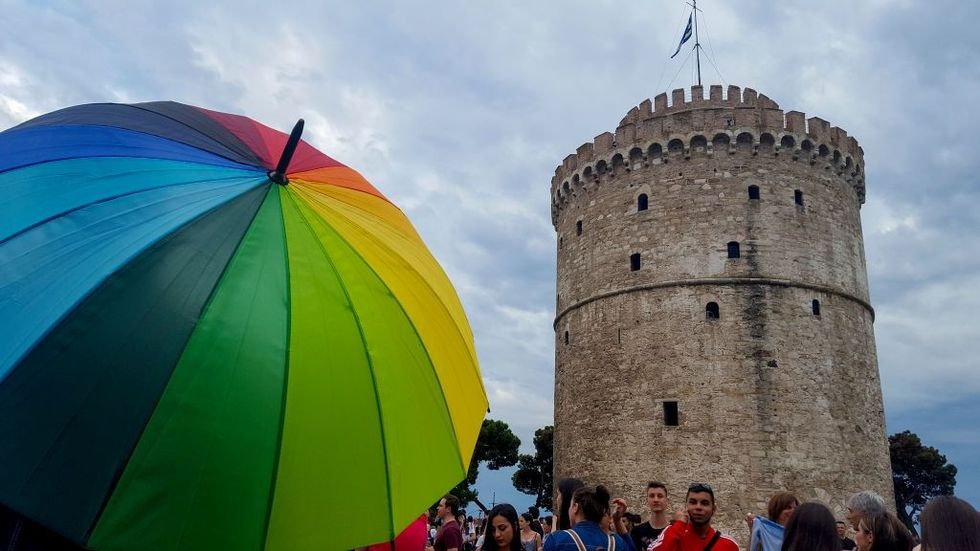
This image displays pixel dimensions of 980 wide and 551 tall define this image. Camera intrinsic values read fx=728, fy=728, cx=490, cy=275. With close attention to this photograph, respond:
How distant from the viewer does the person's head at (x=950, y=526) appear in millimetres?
3020

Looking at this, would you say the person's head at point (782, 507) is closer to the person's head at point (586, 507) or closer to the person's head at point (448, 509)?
the person's head at point (586, 507)

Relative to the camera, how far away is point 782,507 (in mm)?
5129

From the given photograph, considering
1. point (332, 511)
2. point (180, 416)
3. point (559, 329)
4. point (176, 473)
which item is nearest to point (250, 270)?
point (180, 416)

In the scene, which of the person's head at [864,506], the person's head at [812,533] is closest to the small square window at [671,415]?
the person's head at [864,506]

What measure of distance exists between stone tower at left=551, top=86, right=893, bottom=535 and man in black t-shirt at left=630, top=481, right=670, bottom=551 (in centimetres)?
1209

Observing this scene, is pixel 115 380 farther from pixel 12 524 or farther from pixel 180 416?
pixel 12 524

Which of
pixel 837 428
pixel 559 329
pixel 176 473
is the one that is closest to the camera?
pixel 176 473

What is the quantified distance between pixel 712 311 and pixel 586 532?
16.1 meters

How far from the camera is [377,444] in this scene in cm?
273

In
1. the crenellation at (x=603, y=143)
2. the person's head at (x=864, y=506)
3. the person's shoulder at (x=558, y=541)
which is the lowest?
the person's shoulder at (x=558, y=541)

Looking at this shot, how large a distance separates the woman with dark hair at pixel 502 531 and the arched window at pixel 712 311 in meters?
16.0

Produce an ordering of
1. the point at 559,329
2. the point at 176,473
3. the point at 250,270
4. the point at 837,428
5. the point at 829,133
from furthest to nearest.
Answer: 1. the point at 559,329
2. the point at 829,133
3. the point at 837,428
4. the point at 250,270
5. the point at 176,473

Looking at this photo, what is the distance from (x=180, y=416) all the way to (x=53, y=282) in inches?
25.8

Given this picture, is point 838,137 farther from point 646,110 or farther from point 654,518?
point 654,518
